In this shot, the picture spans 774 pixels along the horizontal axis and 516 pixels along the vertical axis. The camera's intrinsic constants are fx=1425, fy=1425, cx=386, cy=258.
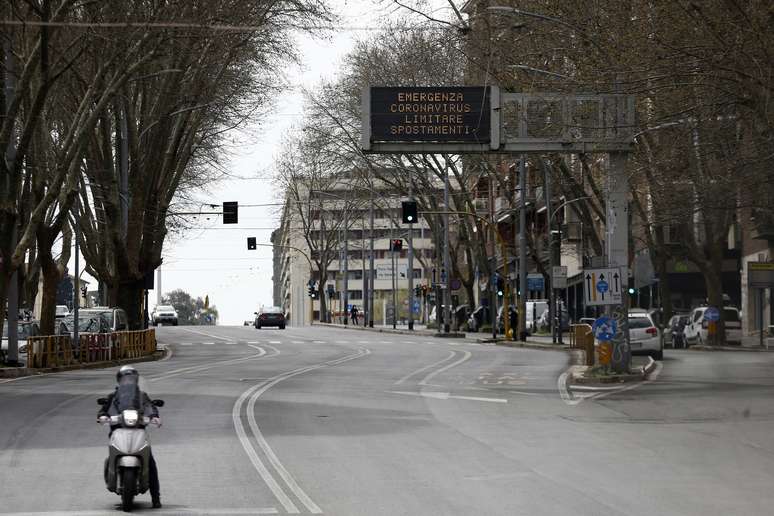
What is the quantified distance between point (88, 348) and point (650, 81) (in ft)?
73.7

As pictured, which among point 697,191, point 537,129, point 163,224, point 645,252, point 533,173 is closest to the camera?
point 537,129

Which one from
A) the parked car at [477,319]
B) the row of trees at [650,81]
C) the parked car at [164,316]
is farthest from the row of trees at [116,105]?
the parked car at [164,316]

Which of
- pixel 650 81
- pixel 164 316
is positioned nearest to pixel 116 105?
pixel 650 81

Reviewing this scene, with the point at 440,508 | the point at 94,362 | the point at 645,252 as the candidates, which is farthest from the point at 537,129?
the point at 645,252

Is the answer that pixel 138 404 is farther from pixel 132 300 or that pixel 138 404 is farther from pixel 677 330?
pixel 677 330

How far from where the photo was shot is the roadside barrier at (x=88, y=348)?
39062 millimetres

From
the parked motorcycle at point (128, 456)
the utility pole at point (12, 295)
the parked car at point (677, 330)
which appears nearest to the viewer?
the parked motorcycle at point (128, 456)

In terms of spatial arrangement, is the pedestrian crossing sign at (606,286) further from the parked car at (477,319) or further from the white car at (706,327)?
the parked car at (477,319)

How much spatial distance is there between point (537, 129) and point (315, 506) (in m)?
22.7

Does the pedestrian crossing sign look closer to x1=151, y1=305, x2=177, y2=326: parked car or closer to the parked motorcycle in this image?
the parked motorcycle

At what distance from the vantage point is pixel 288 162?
96375 millimetres

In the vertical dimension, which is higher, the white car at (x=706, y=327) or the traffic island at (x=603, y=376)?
the white car at (x=706, y=327)

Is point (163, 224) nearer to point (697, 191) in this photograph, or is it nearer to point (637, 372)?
point (697, 191)

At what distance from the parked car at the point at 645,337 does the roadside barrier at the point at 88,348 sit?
53.6ft
